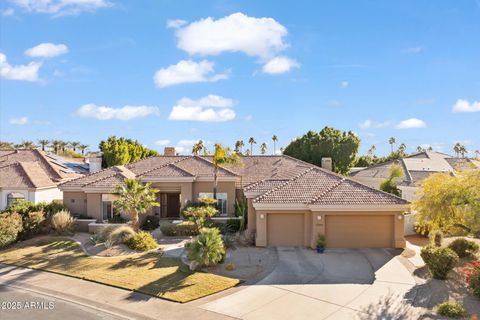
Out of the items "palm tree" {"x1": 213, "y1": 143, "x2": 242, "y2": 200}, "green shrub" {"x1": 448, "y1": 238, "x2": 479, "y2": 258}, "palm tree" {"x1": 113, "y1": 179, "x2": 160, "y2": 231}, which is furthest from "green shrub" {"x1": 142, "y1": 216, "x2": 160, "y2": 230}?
"green shrub" {"x1": 448, "y1": 238, "x2": 479, "y2": 258}

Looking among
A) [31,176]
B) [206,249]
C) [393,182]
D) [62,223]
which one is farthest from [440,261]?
[31,176]

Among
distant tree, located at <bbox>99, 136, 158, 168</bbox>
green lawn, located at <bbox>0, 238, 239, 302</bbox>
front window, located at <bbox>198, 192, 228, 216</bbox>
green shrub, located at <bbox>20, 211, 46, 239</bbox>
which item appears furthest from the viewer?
distant tree, located at <bbox>99, 136, 158, 168</bbox>

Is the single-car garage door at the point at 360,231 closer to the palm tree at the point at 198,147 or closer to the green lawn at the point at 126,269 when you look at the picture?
the green lawn at the point at 126,269

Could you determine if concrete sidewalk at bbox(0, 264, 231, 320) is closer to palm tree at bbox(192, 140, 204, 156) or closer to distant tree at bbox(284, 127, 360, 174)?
palm tree at bbox(192, 140, 204, 156)

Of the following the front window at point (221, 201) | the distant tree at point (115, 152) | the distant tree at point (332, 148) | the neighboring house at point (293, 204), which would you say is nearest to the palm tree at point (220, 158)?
the front window at point (221, 201)

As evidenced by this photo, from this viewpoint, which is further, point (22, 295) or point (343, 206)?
point (343, 206)

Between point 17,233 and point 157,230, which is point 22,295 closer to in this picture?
point 17,233

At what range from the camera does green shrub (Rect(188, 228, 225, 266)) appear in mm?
20656

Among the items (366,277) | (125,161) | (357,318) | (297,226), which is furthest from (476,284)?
(125,161)

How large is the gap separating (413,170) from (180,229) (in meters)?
27.8

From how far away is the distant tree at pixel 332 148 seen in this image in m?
60.8

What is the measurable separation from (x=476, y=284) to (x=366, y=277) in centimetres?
489

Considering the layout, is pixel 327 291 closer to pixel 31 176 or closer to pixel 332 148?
pixel 31 176

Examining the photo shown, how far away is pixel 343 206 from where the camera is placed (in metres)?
25.0
